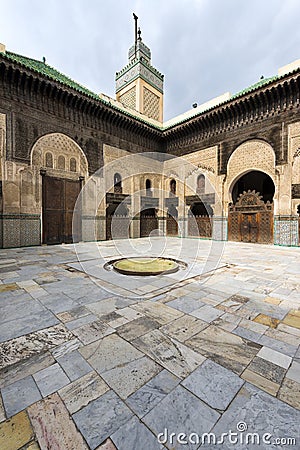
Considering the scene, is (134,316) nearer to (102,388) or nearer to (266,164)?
(102,388)

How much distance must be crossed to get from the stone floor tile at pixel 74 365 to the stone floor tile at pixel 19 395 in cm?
22

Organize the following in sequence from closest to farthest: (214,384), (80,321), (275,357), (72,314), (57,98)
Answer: (214,384) < (275,357) < (80,321) < (72,314) < (57,98)

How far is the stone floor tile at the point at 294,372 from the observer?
1557 millimetres

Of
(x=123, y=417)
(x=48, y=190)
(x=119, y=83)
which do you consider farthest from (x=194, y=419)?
(x=119, y=83)

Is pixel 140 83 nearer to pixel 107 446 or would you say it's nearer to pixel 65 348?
pixel 65 348

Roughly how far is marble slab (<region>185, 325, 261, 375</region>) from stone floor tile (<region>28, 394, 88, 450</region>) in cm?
109

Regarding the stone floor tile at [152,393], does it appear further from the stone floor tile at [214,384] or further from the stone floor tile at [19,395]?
the stone floor tile at [19,395]

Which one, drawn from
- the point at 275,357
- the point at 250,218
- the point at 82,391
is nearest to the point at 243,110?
Answer: the point at 250,218

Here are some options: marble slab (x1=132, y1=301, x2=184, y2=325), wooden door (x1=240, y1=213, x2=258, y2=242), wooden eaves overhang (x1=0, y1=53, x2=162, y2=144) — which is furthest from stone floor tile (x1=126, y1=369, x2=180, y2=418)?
wooden eaves overhang (x1=0, y1=53, x2=162, y2=144)

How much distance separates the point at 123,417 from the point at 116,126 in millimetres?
12957

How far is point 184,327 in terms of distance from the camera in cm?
225

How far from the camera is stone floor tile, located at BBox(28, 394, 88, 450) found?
1.07m

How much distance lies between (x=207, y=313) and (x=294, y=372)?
105 cm

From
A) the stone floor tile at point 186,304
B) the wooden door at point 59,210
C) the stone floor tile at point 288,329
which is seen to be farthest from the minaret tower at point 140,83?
the stone floor tile at point 288,329
